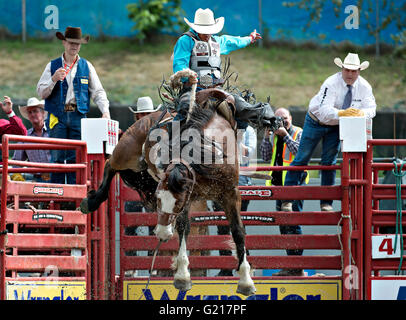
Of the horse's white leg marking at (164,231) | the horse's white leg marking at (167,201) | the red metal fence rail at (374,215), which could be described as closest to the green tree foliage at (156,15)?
the red metal fence rail at (374,215)

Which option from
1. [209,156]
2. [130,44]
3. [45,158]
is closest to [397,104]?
[130,44]

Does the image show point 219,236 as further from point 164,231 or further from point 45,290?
point 45,290

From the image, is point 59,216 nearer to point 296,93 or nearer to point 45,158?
point 45,158

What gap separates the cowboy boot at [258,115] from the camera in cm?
631

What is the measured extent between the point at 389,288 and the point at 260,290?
3.94 ft

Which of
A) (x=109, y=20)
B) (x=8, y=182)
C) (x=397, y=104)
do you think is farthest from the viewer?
(x=109, y=20)

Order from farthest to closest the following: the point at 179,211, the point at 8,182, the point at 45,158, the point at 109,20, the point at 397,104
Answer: the point at 109,20
the point at 397,104
the point at 45,158
the point at 8,182
the point at 179,211

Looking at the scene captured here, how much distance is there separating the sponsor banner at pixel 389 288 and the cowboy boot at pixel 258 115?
1.74 m

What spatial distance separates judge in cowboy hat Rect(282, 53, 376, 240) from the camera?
7.56 metres

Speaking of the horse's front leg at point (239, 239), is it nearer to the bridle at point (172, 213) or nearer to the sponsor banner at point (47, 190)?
the bridle at point (172, 213)

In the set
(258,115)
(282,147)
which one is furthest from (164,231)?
(282,147)

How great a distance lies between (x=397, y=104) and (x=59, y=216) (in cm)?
1217
